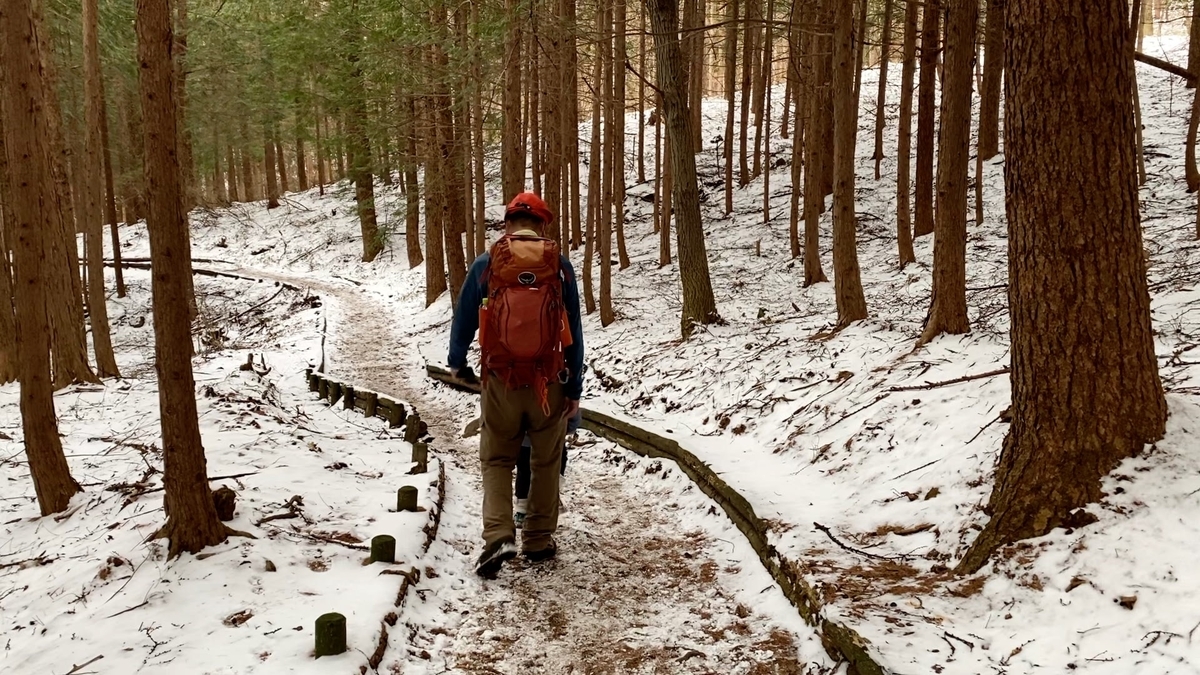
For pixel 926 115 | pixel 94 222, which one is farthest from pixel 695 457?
pixel 94 222

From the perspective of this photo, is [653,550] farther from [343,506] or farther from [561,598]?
[343,506]

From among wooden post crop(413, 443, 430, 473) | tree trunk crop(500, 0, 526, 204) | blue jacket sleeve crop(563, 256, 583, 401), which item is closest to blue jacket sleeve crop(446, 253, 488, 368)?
blue jacket sleeve crop(563, 256, 583, 401)

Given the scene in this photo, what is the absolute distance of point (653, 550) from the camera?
5383 millimetres

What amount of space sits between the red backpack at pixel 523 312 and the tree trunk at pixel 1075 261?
8.80 feet

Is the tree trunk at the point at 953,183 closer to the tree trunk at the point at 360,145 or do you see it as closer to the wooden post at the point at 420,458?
the wooden post at the point at 420,458

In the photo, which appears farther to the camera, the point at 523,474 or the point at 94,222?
the point at 94,222

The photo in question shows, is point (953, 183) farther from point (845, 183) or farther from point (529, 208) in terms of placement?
point (529, 208)

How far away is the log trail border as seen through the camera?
341 centimetres

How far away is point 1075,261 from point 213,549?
519cm

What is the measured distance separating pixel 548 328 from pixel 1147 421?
333 centimetres

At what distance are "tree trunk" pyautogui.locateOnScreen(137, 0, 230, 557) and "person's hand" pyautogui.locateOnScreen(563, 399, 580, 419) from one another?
229 cm

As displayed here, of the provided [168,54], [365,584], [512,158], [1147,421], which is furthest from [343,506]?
[512,158]

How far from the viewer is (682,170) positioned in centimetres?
1082

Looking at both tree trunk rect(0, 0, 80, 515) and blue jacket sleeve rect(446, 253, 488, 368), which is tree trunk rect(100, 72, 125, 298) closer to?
tree trunk rect(0, 0, 80, 515)
